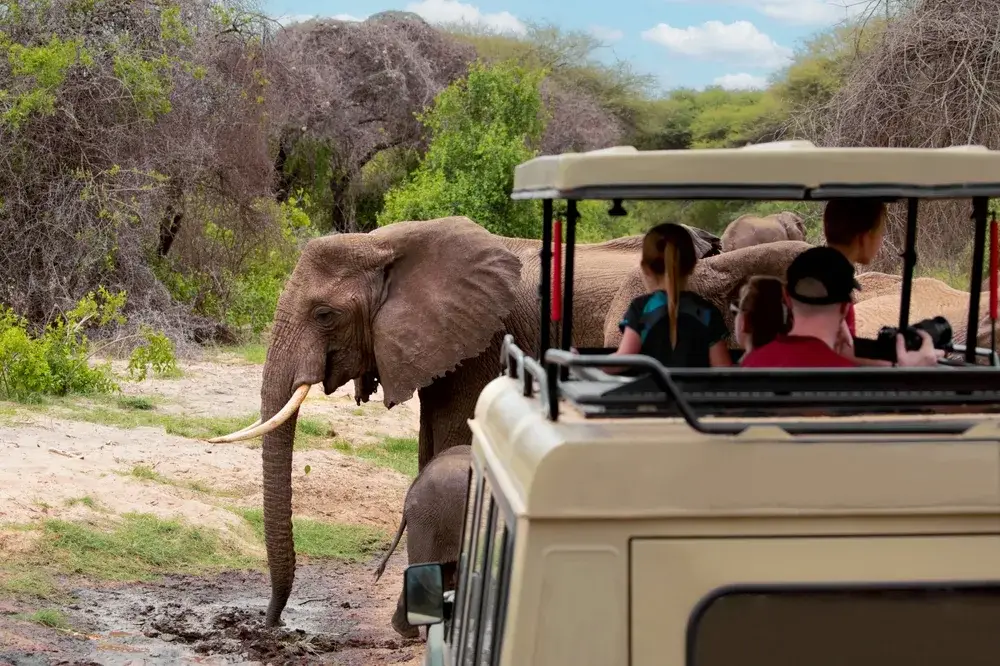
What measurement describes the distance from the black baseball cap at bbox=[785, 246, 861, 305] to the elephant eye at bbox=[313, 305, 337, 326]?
4.32 meters

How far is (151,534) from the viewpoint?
7.73m

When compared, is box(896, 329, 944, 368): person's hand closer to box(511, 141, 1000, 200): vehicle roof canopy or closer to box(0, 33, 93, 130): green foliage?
box(511, 141, 1000, 200): vehicle roof canopy

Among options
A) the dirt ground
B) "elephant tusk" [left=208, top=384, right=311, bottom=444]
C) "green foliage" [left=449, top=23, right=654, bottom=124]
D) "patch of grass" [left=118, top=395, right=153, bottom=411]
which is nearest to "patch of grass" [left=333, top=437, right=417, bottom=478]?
the dirt ground

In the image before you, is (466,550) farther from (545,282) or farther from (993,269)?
(993,269)

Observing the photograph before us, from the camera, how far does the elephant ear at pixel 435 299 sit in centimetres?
667

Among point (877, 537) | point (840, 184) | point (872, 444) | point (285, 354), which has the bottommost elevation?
point (285, 354)

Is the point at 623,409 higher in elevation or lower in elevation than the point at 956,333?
higher

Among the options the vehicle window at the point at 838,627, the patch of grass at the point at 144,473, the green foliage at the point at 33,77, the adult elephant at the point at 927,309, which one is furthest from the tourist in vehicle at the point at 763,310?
the green foliage at the point at 33,77

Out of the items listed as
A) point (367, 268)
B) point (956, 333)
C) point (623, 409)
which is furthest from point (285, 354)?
point (623, 409)

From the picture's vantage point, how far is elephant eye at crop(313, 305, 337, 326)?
6523 millimetres

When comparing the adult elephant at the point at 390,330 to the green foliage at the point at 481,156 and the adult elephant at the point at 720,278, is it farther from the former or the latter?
the green foliage at the point at 481,156

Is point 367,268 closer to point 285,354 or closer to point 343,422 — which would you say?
point 285,354

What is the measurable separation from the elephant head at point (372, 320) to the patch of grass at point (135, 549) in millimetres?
1205

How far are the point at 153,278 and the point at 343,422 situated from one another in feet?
12.1
